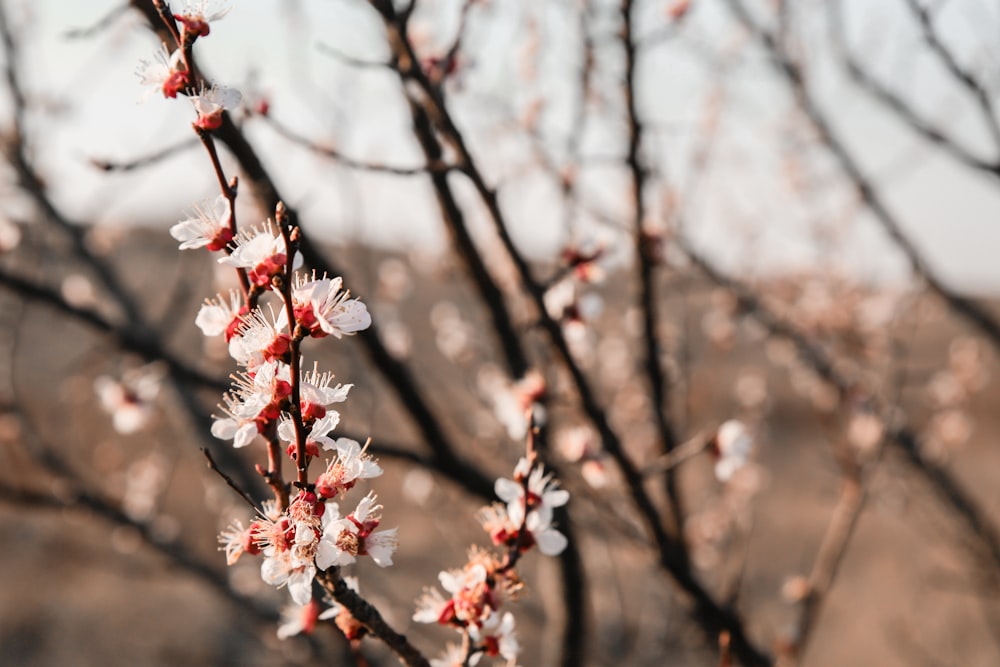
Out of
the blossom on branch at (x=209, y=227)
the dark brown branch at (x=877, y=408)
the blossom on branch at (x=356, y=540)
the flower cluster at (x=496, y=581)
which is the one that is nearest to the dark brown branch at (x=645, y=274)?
the dark brown branch at (x=877, y=408)

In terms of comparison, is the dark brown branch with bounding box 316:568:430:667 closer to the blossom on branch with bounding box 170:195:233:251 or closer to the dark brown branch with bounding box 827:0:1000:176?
the blossom on branch with bounding box 170:195:233:251

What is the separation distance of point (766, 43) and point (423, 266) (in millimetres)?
3200

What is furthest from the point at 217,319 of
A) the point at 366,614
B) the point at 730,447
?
the point at 730,447

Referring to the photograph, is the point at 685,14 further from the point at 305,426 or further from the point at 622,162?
the point at 305,426

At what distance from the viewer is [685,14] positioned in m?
1.95

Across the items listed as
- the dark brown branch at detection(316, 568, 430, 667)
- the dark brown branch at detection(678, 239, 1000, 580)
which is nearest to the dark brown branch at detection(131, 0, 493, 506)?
the dark brown branch at detection(316, 568, 430, 667)

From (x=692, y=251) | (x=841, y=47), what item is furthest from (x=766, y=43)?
(x=692, y=251)

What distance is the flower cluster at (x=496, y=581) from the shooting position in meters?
0.95

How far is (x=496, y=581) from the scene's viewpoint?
97 centimetres

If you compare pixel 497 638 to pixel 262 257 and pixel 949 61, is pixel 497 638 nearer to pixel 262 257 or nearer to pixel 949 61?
pixel 262 257

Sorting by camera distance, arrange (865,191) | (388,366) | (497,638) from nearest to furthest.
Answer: (497,638), (388,366), (865,191)

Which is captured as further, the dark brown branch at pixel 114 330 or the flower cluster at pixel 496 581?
the dark brown branch at pixel 114 330

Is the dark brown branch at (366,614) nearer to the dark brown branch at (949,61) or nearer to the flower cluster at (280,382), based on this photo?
the flower cluster at (280,382)

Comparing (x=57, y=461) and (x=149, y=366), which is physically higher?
(x=57, y=461)
